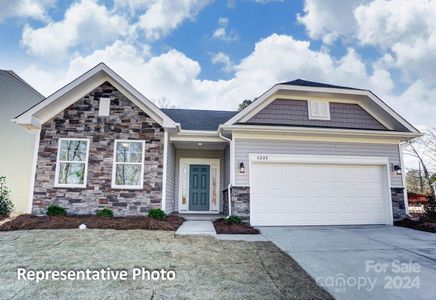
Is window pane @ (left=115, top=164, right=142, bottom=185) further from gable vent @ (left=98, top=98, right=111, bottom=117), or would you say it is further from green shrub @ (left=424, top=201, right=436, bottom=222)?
green shrub @ (left=424, top=201, right=436, bottom=222)

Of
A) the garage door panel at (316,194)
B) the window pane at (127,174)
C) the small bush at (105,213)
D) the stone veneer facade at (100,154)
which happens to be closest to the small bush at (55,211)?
the stone veneer facade at (100,154)

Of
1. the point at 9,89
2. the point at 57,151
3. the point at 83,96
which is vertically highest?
the point at 9,89

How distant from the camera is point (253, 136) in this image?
27.8 feet

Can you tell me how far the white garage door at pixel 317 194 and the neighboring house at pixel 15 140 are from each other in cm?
1130

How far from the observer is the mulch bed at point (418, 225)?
7430 millimetres

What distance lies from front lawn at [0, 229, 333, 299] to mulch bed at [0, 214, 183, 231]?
1.40ft

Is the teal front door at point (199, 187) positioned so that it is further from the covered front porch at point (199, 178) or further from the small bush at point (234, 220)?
the small bush at point (234, 220)

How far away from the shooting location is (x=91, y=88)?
28.3ft

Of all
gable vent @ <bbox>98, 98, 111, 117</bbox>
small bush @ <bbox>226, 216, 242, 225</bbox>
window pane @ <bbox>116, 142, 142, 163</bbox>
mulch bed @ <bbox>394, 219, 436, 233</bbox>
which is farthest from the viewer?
gable vent @ <bbox>98, 98, 111, 117</bbox>

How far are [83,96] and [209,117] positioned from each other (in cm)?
510

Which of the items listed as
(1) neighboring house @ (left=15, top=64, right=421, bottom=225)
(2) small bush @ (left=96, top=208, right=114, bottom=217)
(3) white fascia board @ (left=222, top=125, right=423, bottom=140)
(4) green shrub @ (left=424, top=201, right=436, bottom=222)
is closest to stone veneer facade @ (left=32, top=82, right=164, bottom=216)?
(1) neighboring house @ (left=15, top=64, right=421, bottom=225)

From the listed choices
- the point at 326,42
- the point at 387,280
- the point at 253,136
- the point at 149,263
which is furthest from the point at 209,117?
the point at 387,280

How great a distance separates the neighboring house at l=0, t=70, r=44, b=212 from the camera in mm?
12016

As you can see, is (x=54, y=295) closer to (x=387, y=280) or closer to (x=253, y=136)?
(x=387, y=280)
